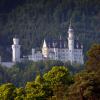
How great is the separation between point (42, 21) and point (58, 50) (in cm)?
1761

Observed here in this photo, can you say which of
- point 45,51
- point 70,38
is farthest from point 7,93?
point 70,38

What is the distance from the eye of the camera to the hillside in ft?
260

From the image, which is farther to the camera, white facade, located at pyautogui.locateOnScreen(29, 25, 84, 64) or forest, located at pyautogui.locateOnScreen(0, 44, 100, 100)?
white facade, located at pyautogui.locateOnScreen(29, 25, 84, 64)

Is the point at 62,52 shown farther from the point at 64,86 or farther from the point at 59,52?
the point at 64,86

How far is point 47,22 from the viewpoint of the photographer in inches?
3504

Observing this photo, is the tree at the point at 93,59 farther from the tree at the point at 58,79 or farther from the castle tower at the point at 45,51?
the castle tower at the point at 45,51

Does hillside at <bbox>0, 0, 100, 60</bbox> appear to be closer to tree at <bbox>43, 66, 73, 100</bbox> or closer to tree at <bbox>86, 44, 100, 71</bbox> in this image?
tree at <bbox>43, 66, 73, 100</bbox>

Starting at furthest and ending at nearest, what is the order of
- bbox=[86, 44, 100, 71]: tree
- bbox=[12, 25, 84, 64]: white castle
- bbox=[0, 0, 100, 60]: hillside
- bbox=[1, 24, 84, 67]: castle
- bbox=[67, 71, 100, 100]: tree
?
bbox=[0, 0, 100, 60]: hillside → bbox=[12, 25, 84, 64]: white castle → bbox=[1, 24, 84, 67]: castle → bbox=[86, 44, 100, 71]: tree → bbox=[67, 71, 100, 100]: tree

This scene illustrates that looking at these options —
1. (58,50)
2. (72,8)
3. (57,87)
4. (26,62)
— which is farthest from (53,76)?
(72,8)

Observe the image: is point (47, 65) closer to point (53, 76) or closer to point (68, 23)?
point (68, 23)

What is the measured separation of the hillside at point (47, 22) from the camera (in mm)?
79312

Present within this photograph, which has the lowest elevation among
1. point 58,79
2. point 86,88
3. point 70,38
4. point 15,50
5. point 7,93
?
point 86,88

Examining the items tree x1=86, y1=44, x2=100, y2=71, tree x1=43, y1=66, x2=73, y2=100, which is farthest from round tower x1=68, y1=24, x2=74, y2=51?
tree x1=86, y1=44, x2=100, y2=71

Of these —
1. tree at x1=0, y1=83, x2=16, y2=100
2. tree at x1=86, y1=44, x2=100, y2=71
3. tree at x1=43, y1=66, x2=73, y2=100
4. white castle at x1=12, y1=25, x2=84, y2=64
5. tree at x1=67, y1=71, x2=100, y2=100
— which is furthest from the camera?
white castle at x1=12, y1=25, x2=84, y2=64
